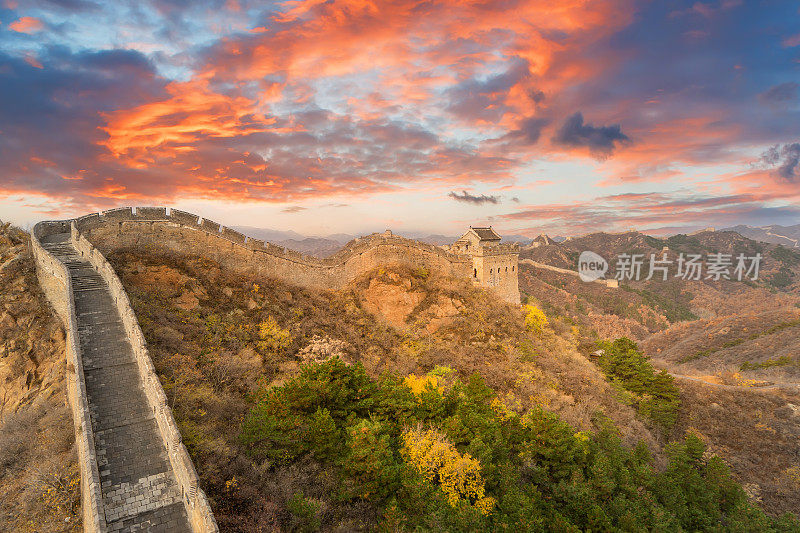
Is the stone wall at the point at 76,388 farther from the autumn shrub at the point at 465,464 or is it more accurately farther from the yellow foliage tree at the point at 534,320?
the yellow foliage tree at the point at 534,320

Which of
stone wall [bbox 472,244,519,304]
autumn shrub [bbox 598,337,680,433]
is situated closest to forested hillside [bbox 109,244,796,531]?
autumn shrub [bbox 598,337,680,433]

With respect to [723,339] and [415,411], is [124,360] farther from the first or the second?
[723,339]

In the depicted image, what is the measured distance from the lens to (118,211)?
21000 mm

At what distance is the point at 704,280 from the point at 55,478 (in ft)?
502

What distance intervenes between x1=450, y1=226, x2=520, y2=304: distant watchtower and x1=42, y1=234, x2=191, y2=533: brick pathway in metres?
27.5

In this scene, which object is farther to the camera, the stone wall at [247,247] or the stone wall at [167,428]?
the stone wall at [247,247]

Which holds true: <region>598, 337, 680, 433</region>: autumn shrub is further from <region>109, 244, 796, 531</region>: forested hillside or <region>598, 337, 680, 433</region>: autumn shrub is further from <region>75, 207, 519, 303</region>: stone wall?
<region>75, 207, 519, 303</region>: stone wall

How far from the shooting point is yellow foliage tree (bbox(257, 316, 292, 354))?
18.7m

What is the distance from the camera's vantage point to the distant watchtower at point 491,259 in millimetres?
34781

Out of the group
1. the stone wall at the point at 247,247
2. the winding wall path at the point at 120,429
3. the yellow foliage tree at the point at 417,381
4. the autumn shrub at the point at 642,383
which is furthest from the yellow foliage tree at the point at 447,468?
the autumn shrub at the point at 642,383

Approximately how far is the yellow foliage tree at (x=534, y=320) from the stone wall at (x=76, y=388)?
93.8ft

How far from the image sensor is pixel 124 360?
12109 millimetres

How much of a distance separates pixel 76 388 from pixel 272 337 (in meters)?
8.96

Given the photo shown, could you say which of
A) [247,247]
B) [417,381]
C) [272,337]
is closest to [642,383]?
[417,381]
